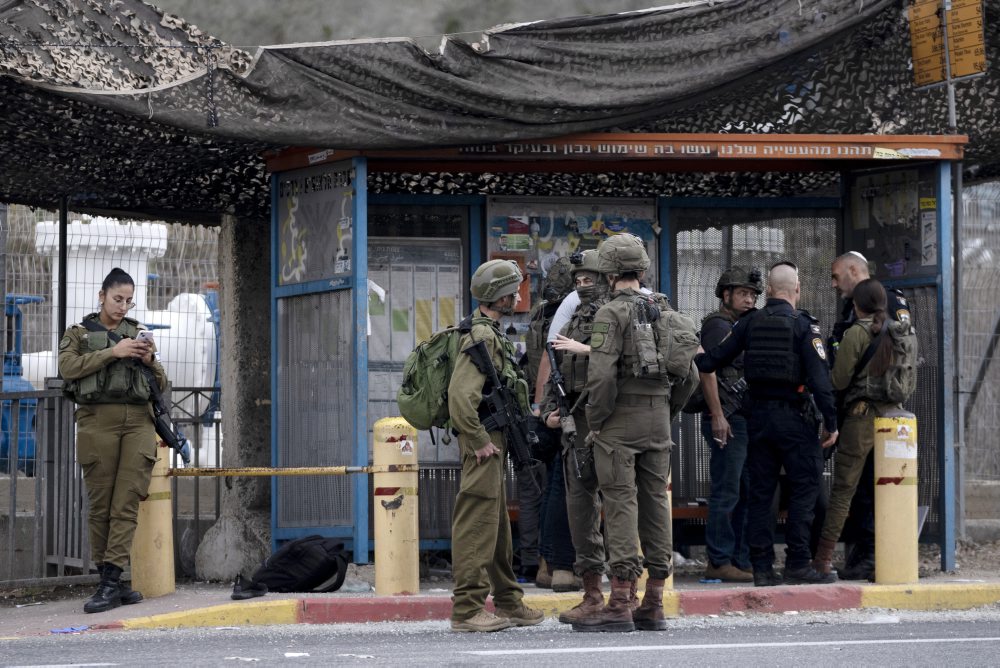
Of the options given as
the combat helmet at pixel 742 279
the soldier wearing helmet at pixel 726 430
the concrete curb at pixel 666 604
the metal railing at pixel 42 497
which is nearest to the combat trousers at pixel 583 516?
the concrete curb at pixel 666 604

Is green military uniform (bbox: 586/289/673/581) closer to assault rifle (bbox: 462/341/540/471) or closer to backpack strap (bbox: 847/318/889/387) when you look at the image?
assault rifle (bbox: 462/341/540/471)

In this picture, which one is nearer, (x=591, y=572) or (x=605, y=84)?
(x=591, y=572)

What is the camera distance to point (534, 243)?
10812mm

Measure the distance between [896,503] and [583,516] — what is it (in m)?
2.46

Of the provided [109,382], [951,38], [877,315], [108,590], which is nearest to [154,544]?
[108,590]

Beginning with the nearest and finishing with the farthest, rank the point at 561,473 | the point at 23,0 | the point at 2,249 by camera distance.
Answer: the point at 23,0
the point at 561,473
the point at 2,249

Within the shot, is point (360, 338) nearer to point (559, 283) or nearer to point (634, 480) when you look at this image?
point (559, 283)

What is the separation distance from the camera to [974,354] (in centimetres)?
1259

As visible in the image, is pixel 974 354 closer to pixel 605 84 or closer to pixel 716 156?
pixel 716 156

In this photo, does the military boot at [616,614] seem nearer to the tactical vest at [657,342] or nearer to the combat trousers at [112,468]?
the tactical vest at [657,342]

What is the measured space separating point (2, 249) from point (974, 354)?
7.56 metres

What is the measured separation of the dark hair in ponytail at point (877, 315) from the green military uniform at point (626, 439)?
223 cm

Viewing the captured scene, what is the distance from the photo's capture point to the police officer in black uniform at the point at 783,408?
9117 millimetres

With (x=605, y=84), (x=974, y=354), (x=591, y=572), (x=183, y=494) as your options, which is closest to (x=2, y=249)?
(x=183, y=494)
